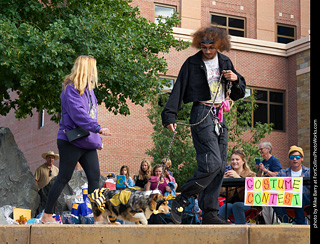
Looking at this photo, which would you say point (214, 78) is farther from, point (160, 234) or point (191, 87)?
point (160, 234)

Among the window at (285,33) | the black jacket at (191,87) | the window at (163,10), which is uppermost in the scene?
the window at (163,10)

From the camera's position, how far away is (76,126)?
600 cm

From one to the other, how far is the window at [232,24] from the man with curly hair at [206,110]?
2313 cm

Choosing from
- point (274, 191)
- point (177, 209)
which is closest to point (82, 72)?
point (177, 209)

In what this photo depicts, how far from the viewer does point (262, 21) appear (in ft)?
96.8

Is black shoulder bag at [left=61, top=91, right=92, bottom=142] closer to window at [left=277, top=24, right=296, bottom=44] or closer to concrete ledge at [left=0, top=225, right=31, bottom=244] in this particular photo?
concrete ledge at [left=0, top=225, right=31, bottom=244]

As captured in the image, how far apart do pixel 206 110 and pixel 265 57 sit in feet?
78.0

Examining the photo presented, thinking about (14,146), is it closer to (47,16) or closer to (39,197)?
(39,197)

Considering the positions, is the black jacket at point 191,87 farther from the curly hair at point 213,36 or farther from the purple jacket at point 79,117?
the purple jacket at point 79,117

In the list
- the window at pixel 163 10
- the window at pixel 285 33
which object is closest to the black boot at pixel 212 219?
the window at pixel 163 10

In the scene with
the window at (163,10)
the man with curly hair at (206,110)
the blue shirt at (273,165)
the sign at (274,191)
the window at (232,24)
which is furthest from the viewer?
the window at (232,24)

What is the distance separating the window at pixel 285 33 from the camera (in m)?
30.0

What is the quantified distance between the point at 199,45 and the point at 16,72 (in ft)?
28.3
